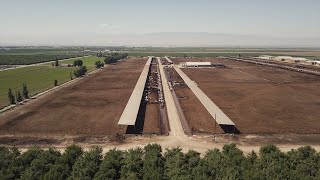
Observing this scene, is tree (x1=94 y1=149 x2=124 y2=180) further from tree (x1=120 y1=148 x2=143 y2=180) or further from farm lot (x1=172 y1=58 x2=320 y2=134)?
farm lot (x1=172 y1=58 x2=320 y2=134)

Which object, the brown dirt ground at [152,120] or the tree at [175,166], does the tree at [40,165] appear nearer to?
the tree at [175,166]

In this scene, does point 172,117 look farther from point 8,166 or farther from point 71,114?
point 8,166

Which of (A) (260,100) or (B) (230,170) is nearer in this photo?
(B) (230,170)

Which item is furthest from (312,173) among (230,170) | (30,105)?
(30,105)

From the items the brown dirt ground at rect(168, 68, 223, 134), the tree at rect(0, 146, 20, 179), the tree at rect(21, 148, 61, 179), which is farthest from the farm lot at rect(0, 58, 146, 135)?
the tree at rect(21, 148, 61, 179)

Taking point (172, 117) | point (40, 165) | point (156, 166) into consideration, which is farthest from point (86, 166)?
point (172, 117)

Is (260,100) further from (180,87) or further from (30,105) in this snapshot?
(30,105)
